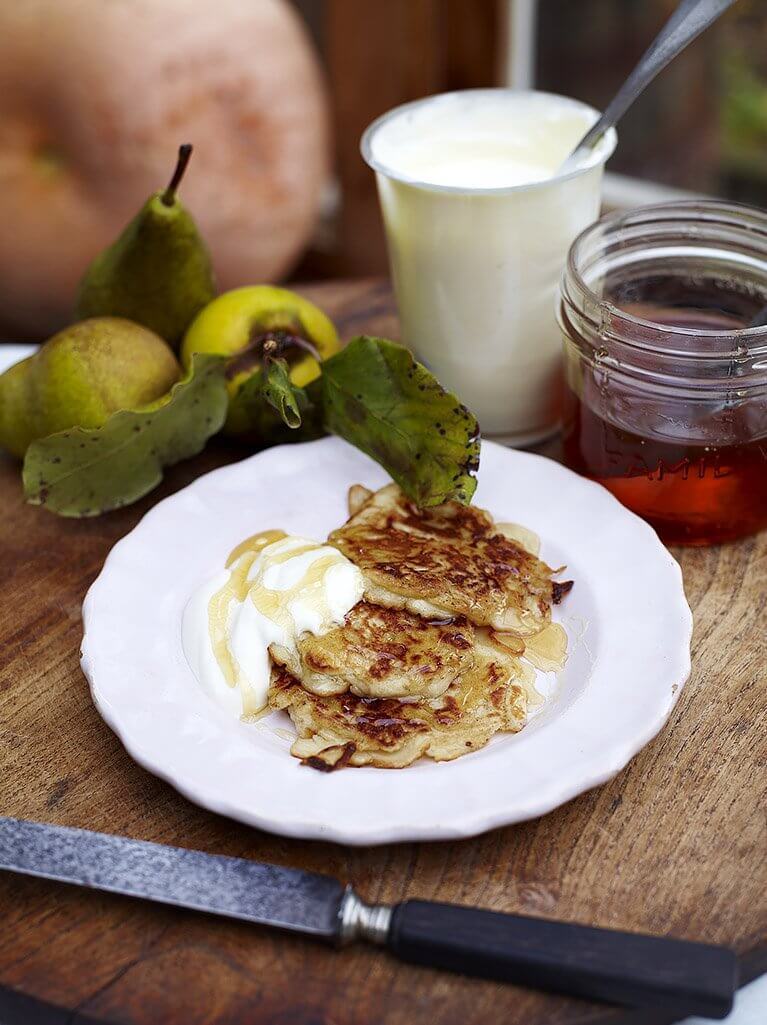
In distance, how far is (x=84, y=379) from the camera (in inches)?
56.4

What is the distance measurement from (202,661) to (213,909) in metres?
0.30

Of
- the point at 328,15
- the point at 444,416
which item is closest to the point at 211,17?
the point at 328,15

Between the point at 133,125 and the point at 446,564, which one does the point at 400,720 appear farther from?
the point at 133,125

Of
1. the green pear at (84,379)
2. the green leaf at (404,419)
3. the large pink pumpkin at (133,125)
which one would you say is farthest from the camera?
the large pink pumpkin at (133,125)

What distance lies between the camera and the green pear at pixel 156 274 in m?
1.54

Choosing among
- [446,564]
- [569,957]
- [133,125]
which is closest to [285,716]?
[446,564]

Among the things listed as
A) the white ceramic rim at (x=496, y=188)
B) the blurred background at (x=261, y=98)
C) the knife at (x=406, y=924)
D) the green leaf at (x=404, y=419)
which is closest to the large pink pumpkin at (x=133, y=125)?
the blurred background at (x=261, y=98)

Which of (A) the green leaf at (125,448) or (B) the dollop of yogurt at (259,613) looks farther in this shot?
(A) the green leaf at (125,448)

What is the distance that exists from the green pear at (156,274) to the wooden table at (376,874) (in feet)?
1.75

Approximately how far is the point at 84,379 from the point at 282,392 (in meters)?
0.25

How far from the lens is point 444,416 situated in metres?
1.34

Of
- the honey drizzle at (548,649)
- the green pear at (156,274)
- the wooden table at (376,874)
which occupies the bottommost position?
the wooden table at (376,874)

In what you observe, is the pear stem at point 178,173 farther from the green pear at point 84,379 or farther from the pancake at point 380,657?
the pancake at point 380,657

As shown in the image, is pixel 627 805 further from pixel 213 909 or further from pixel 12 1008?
pixel 12 1008
